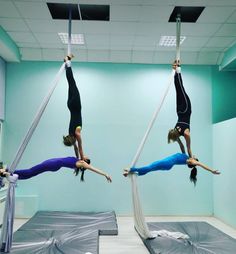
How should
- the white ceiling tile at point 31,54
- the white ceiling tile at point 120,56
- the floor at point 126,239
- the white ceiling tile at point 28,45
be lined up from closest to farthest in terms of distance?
the floor at point 126,239, the white ceiling tile at point 28,45, the white ceiling tile at point 31,54, the white ceiling tile at point 120,56

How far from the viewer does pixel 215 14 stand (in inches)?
193

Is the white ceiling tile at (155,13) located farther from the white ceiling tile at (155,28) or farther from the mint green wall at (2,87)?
the mint green wall at (2,87)

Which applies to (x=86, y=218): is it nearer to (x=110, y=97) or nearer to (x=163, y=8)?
(x=110, y=97)

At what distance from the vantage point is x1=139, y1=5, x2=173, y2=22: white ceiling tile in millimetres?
4732

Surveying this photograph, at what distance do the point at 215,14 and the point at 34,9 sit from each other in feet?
10.1

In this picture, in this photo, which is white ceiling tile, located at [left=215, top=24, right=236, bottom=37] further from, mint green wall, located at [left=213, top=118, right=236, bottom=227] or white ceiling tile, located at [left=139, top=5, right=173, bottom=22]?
mint green wall, located at [left=213, top=118, right=236, bottom=227]

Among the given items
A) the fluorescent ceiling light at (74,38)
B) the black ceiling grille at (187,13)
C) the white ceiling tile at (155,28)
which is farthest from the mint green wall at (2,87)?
the black ceiling grille at (187,13)

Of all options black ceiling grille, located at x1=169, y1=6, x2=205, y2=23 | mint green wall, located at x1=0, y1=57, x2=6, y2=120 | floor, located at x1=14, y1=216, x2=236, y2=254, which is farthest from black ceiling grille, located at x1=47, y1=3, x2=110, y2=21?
floor, located at x1=14, y1=216, x2=236, y2=254

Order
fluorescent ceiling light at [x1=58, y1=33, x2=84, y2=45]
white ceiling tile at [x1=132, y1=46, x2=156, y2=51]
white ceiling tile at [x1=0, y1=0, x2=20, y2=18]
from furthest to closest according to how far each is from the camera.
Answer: white ceiling tile at [x1=132, y1=46, x2=156, y2=51], fluorescent ceiling light at [x1=58, y1=33, x2=84, y2=45], white ceiling tile at [x1=0, y1=0, x2=20, y2=18]

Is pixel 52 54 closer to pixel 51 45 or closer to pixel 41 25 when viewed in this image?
pixel 51 45

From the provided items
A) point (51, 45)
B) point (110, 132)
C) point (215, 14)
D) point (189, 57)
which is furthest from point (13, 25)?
point (189, 57)

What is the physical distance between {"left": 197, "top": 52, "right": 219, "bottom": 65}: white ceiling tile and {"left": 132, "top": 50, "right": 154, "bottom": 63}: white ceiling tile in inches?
45.3

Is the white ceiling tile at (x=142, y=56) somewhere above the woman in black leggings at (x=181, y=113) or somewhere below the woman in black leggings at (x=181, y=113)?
above

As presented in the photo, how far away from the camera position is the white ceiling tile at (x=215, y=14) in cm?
472
